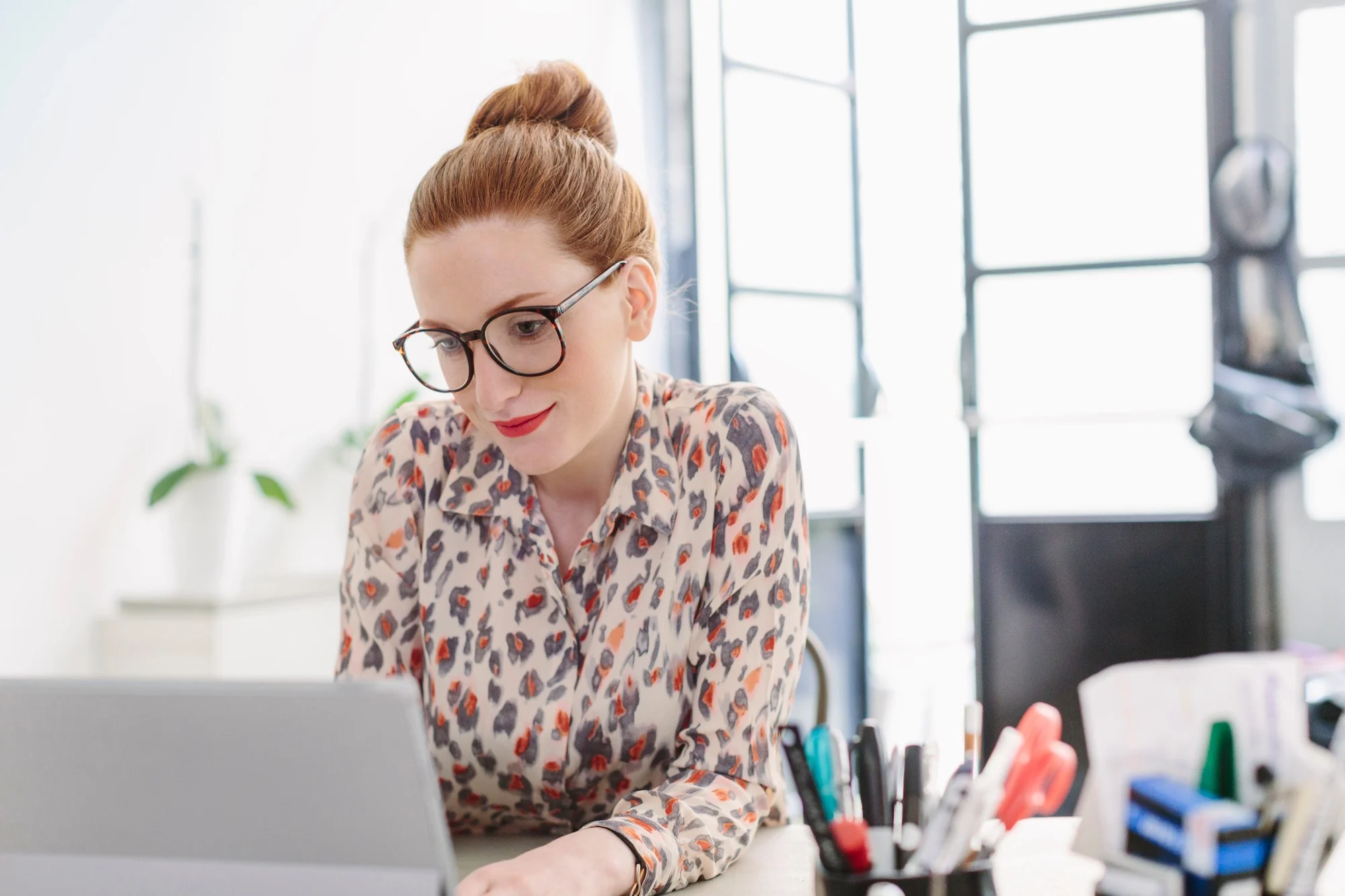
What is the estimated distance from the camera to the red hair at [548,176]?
0.99m

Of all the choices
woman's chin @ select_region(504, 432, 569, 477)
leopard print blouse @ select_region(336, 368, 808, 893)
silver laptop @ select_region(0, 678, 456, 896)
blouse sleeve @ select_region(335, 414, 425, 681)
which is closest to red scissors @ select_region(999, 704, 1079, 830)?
silver laptop @ select_region(0, 678, 456, 896)

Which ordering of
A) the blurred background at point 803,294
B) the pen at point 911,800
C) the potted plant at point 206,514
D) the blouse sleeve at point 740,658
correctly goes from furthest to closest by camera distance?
the potted plant at point 206,514 → the blurred background at point 803,294 → the blouse sleeve at point 740,658 → the pen at point 911,800

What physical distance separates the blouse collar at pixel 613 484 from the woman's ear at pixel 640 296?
85 mm

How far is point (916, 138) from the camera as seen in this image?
331cm

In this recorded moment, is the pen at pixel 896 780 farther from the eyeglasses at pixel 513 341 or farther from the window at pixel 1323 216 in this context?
the window at pixel 1323 216

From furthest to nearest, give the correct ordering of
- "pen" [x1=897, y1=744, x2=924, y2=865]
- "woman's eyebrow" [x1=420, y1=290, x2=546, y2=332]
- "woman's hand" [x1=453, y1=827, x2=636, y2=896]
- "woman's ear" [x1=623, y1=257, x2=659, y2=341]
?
"woman's ear" [x1=623, y1=257, x2=659, y2=341]
"woman's eyebrow" [x1=420, y1=290, x2=546, y2=332]
"woman's hand" [x1=453, y1=827, x2=636, y2=896]
"pen" [x1=897, y1=744, x2=924, y2=865]

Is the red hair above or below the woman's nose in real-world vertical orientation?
above

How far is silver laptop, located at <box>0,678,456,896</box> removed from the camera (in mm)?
483

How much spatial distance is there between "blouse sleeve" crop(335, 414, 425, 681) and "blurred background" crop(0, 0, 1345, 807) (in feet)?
3.43

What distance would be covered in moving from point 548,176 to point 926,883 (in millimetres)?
658

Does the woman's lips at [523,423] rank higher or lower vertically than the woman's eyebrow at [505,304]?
lower

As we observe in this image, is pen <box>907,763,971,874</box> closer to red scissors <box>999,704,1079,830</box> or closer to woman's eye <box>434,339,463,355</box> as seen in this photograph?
red scissors <box>999,704,1079,830</box>

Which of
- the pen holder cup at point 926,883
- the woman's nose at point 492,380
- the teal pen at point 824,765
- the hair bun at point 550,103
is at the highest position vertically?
the hair bun at point 550,103

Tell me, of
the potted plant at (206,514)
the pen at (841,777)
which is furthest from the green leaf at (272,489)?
the pen at (841,777)
